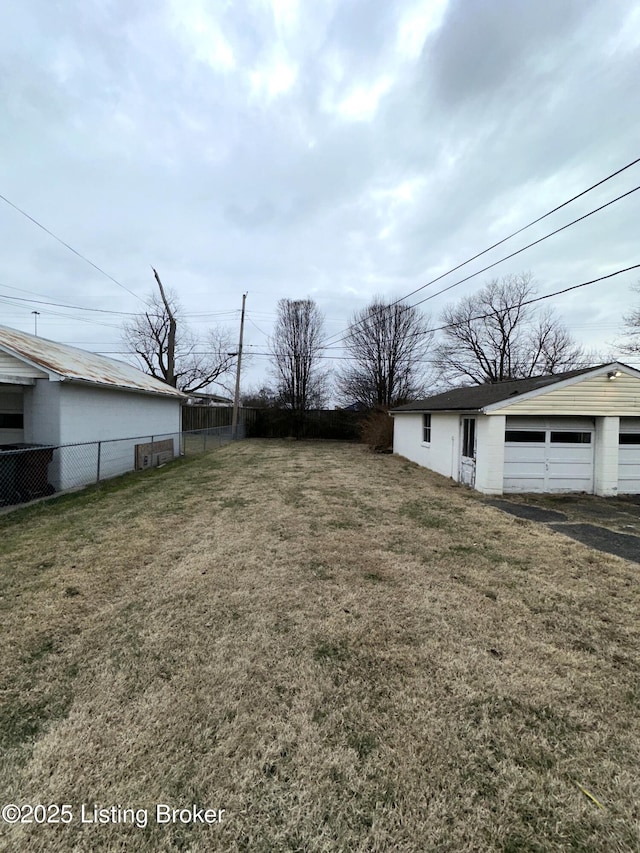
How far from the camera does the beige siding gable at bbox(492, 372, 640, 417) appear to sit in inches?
355

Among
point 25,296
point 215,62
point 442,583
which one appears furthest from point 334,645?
point 25,296

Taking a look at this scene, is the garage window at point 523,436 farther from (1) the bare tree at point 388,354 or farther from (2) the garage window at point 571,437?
(1) the bare tree at point 388,354

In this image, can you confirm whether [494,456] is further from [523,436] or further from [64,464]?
[64,464]

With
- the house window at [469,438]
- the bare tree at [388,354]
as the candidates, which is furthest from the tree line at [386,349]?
the house window at [469,438]

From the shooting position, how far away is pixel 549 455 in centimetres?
938

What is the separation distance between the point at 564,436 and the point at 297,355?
18.5m

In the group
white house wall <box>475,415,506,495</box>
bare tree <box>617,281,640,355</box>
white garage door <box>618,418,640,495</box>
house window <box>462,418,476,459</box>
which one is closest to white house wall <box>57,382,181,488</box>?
white house wall <box>475,415,506,495</box>

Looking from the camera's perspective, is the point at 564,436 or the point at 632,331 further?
the point at 632,331

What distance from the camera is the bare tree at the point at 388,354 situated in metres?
25.2

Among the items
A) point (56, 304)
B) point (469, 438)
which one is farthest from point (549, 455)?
point (56, 304)

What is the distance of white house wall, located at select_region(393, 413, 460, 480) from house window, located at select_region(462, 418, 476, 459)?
0.23 meters

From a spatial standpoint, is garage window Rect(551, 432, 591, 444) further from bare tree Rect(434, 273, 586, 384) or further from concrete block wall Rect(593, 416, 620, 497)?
bare tree Rect(434, 273, 586, 384)

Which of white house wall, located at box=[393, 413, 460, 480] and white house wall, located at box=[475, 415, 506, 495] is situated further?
white house wall, located at box=[393, 413, 460, 480]

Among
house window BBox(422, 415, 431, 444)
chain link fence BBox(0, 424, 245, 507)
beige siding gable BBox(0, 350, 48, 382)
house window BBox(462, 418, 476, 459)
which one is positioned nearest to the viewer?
chain link fence BBox(0, 424, 245, 507)
